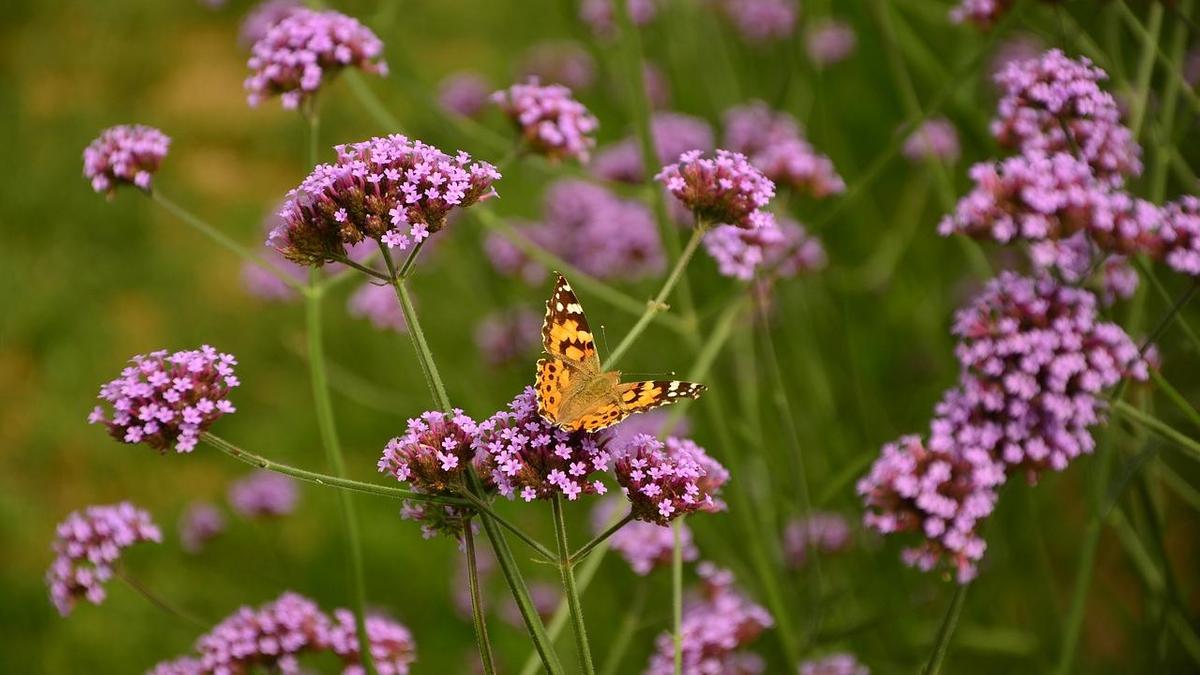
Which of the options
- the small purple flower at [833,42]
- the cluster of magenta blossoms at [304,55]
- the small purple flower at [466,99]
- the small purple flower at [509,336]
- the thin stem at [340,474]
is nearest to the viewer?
the thin stem at [340,474]

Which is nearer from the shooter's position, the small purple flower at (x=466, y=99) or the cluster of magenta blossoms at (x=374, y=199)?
the cluster of magenta blossoms at (x=374, y=199)

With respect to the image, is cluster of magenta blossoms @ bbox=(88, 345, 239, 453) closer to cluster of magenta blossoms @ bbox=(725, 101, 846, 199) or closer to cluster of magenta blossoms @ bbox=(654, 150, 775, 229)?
cluster of magenta blossoms @ bbox=(654, 150, 775, 229)

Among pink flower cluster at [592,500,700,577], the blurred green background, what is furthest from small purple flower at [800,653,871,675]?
pink flower cluster at [592,500,700,577]

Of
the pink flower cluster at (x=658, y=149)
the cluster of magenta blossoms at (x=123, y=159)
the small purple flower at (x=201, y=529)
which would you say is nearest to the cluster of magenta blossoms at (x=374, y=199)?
the cluster of magenta blossoms at (x=123, y=159)

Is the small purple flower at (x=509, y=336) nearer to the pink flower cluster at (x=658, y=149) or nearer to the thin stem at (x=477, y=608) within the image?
the pink flower cluster at (x=658, y=149)

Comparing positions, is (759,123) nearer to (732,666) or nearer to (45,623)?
(732,666)
